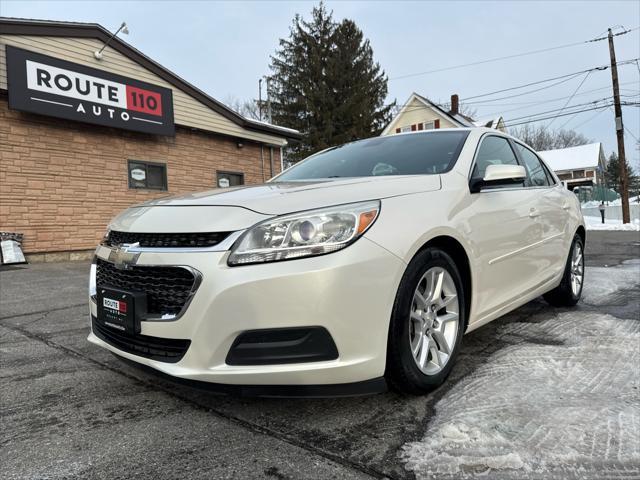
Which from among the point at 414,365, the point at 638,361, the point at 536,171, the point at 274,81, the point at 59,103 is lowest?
the point at 638,361

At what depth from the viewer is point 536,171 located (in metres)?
3.94

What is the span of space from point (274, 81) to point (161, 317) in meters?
26.7

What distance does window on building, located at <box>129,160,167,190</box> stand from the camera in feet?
33.6

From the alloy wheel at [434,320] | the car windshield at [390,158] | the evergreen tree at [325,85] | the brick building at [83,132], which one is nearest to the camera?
the alloy wheel at [434,320]

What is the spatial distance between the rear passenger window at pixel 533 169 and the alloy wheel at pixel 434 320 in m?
1.56

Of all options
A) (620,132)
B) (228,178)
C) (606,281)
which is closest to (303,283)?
Result: (606,281)

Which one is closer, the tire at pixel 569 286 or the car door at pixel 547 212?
the car door at pixel 547 212

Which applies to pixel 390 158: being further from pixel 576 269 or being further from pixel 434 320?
pixel 576 269

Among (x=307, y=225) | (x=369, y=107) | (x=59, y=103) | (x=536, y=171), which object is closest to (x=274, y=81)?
(x=369, y=107)

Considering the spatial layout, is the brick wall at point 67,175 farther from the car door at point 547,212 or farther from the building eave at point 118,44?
the car door at point 547,212

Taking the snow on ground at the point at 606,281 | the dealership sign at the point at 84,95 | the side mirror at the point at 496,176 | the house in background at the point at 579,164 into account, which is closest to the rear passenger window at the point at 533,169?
the side mirror at the point at 496,176

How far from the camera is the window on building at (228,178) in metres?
12.2

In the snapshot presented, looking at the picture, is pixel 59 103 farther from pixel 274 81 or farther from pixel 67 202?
pixel 274 81

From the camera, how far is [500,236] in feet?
9.44
